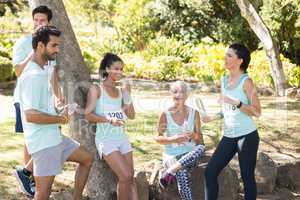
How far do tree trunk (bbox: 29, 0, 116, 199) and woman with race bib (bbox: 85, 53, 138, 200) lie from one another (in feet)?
1.69

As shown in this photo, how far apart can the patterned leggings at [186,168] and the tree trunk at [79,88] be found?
0.78 m

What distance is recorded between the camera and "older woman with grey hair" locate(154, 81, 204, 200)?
527cm

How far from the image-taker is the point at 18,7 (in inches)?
856

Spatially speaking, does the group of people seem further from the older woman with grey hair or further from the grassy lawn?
the grassy lawn

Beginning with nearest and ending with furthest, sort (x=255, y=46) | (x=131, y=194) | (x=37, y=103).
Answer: (x=37, y=103), (x=131, y=194), (x=255, y=46)

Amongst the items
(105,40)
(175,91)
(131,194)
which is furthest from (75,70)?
(105,40)

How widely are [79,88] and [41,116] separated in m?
1.51

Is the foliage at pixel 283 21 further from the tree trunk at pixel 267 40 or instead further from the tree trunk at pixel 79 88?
the tree trunk at pixel 79 88

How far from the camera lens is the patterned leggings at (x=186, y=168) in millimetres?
5262

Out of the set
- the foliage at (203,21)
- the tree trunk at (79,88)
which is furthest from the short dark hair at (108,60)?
the foliage at (203,21)

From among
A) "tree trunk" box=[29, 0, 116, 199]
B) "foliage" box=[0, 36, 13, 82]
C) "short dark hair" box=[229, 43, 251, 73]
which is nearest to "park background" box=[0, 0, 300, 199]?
"foliage" box=[0, 36, 13, 82]

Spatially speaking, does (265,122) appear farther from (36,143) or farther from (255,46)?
(255,46)

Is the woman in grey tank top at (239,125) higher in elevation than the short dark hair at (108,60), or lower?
lower

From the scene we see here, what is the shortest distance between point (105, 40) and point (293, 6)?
8.50 metres
